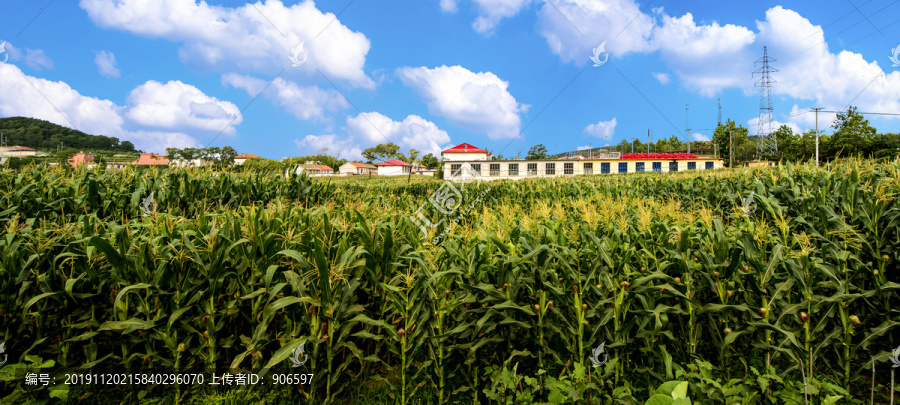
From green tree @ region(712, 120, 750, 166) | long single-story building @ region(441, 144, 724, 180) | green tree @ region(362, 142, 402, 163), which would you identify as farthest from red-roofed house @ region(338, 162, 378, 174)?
green tree @ region(712, 120, 750, 166)

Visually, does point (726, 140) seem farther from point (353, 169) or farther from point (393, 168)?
point (353, 169)

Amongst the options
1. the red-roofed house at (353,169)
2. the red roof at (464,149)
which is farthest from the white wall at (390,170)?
the red roof at (464,149)

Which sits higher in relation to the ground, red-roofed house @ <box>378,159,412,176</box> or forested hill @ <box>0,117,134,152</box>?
red-roofed house @ <box>378,159,412,176</box>

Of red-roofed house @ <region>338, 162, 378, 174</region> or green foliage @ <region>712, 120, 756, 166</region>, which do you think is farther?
red-roofed house @ <region>338, 162, 378, 174</region>

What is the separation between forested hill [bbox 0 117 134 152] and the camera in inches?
1151

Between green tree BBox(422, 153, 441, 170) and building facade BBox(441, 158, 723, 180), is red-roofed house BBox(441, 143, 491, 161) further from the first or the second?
green tree BBox(422, 153, 441, 170)

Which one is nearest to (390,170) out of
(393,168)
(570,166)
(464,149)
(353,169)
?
(393,168)

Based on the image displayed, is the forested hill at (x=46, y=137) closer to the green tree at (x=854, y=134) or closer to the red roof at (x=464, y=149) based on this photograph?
the red roof at (x=464, y=149)

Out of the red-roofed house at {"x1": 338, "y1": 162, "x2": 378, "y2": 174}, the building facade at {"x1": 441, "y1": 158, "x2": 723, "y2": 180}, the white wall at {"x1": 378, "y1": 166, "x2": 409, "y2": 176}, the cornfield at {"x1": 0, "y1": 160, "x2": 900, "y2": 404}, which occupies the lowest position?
the cornfield at {"x1": 0, "y1": 160, "x2": 900, "y2": 404}

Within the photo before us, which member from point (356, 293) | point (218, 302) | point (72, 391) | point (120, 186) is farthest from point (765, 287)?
point (120, 186)

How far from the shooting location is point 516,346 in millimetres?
2492

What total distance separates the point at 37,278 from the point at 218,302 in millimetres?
1093

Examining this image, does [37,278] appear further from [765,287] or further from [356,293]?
[765,287]

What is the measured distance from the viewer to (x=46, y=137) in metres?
32.2
